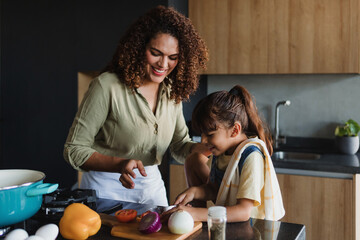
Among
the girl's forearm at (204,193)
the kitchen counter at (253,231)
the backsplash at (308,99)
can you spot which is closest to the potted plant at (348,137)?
the backsplash at (308,99)

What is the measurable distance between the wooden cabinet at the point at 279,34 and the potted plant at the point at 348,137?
42 centimetres

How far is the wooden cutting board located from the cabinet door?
1430 mm

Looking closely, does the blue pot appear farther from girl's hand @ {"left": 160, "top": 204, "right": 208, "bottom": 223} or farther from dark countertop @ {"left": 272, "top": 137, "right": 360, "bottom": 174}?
dark countertop @ {"left": 272, "top": 137, "right": 360, "bottom": 174}

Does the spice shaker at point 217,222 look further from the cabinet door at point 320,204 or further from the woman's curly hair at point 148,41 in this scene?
the cabinet door at point 320,204

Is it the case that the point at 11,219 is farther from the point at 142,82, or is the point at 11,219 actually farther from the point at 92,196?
the point at 142,82

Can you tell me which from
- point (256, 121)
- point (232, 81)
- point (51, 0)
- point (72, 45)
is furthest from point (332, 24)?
point (51, 0)

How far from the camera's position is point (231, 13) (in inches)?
110

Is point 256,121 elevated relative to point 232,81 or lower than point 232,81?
lower

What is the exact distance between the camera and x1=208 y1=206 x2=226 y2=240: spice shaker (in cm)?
99

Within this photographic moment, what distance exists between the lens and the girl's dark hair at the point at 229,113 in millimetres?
1433

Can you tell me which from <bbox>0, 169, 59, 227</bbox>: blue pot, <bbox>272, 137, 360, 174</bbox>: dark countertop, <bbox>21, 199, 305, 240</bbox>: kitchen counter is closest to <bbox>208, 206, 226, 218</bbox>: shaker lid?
<bbox>21, 199, 305, 240</bbox>: kitchen counter

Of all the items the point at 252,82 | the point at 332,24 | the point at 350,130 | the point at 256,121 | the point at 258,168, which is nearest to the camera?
the point at 258,168

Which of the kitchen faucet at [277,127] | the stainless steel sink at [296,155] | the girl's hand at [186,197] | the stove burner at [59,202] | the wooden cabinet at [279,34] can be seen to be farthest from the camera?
the kitchen faucet at [277,127]

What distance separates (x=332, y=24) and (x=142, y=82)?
1.42 m
